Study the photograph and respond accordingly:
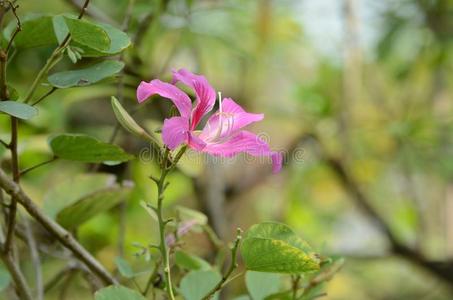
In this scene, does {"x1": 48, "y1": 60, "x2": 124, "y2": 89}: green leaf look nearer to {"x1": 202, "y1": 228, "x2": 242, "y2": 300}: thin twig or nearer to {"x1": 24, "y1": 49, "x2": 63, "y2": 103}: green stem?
{"x1": 24, "y1": 49, "x2": 63, "y2": 103}: green stem

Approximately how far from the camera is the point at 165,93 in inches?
15.3

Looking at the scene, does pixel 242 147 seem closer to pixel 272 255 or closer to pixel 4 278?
pixel 272 255

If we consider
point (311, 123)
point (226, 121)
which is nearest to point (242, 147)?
point (226, 121)

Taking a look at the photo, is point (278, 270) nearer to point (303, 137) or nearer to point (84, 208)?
point (84, 208)

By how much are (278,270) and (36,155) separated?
68cm

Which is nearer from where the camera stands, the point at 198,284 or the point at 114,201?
the point at 198,284

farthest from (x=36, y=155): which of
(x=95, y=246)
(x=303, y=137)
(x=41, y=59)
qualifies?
(x=303, y=137)

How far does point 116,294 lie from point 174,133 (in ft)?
0.37

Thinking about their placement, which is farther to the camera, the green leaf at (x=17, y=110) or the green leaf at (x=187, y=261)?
the green leaf at (x=187, y=261)

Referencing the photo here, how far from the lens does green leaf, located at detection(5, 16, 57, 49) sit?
1.55 feet

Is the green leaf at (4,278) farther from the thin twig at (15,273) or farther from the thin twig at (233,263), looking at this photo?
the thin twig at (233,263)

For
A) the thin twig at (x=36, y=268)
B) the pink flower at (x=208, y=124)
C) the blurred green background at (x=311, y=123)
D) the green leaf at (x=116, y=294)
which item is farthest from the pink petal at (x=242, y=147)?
the blurred green background at (x=311, y=123)

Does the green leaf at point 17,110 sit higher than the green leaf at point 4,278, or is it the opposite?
the green leaf at point 17,110

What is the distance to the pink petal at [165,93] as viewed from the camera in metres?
0.39
